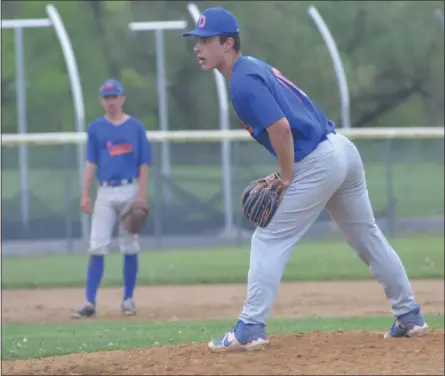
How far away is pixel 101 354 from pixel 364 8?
2011cm

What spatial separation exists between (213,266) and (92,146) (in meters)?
5.11

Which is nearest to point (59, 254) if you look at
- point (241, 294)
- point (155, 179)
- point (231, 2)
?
Result: point (155, 179)

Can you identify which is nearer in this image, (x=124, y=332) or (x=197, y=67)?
(x=124, y=332)

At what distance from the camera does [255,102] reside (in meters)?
6.04

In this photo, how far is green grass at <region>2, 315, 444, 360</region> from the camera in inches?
314

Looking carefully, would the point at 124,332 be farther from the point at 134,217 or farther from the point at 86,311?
Answer: the point at 134,217

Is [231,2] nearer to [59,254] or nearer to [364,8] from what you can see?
[364,8]

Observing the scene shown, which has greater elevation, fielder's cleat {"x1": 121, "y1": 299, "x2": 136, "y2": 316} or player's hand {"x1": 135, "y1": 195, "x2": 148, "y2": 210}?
player's hand {"x1": 135, "y1": 195, "x2": 148, "y2": 210}

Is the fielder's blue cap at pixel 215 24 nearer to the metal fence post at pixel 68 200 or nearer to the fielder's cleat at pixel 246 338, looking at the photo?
the fielder's cleat at pixel 246 338

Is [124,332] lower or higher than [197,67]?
lower

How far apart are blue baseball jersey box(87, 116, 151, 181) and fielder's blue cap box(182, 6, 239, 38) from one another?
13.7 ft

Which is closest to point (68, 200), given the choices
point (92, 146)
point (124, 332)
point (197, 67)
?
point (92, 146)

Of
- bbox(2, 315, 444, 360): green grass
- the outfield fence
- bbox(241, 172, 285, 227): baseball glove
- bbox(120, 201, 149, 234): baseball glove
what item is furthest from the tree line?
bbox(241, 172, 285, 227): baseball glove

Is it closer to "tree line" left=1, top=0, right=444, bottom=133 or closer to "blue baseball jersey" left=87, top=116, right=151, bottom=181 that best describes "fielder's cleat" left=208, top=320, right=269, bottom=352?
"blue baseball jersey" left=87, top=116, right=151, bottom=181
